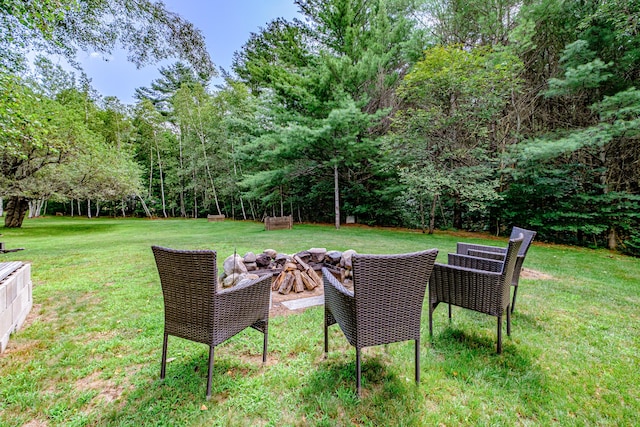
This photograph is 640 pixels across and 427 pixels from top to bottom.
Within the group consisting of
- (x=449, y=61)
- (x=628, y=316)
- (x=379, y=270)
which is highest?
(x=449, y=61)

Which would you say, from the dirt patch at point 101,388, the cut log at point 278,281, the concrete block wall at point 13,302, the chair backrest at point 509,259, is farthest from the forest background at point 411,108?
the chair backrest at point 509,259

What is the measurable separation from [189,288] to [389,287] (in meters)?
1.21

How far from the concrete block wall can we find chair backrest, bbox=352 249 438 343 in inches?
109

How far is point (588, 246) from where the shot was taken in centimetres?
761

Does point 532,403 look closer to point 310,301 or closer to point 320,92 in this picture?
point 310,301

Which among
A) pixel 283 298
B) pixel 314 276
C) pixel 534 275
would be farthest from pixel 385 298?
pixel 534 275

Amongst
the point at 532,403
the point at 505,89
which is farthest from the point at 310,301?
the point at 505,89

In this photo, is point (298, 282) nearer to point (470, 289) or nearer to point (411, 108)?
point (470, 289)

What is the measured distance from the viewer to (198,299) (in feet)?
5.39

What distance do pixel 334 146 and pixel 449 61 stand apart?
4.55 meters

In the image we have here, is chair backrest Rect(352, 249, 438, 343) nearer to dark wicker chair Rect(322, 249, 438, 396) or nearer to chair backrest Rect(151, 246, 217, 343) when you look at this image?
dark wicker chair Rect(322, 249, 438, 396)

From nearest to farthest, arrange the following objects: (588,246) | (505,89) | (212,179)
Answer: (588,246)
(505,89)
(212,179)

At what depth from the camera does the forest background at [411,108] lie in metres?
4.63

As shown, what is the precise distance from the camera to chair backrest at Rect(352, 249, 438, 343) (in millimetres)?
1555
